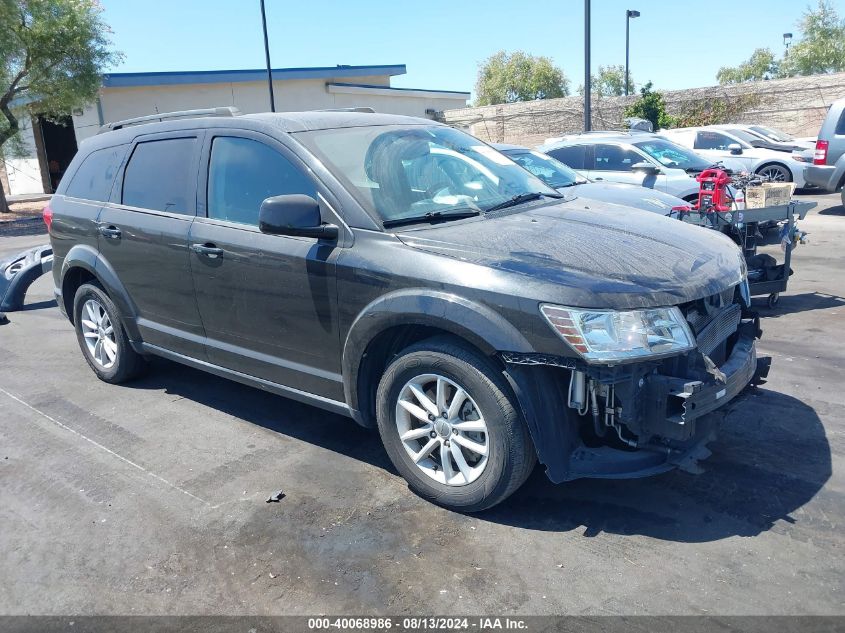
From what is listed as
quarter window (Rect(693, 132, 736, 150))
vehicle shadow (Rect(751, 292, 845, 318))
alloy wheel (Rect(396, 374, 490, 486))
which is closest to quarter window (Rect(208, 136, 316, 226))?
alloy wheel (Rect(396, 374, 490, 486))

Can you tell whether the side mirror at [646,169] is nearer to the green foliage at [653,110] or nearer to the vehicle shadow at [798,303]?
the vehicle shadow at [798,303]

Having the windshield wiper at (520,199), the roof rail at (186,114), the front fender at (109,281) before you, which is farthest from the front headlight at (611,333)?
the front fender at (109,281)

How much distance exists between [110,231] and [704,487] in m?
4.21

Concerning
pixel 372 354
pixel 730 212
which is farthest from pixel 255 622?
pixel 730 212

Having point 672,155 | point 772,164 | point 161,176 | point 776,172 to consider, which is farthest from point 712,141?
point 161,176

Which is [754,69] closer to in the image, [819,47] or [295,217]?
[819,47]

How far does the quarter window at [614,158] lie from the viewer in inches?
447

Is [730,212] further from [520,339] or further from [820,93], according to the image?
[820,93]

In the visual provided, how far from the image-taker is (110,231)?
530 cm

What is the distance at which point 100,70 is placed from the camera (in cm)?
2408

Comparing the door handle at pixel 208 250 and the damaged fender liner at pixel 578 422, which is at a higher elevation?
the door handle at pixel 208 250

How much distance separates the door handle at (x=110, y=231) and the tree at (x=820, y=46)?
5889 cm

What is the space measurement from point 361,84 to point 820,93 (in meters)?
19.8

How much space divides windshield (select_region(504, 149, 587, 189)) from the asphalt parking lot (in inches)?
170
